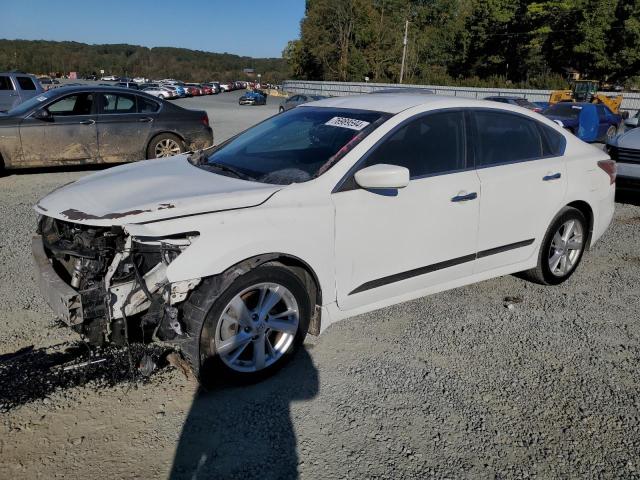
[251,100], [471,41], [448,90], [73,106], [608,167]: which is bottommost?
[608,167]

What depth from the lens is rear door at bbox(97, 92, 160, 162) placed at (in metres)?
9.45

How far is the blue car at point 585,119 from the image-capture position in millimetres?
17219

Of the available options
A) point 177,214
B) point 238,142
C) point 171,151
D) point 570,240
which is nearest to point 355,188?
point 177,214

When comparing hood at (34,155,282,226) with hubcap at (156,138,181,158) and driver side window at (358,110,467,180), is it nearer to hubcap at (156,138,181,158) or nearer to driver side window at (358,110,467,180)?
driver side window at (358,110,467,180)

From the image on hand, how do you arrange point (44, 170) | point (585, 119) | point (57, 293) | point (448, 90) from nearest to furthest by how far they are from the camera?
point (57, 293) < point (44, 170) < point (585, 119) < point (448, 90)

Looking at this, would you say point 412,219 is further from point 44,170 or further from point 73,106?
point 44,170

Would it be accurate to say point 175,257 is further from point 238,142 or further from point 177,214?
point 238,142

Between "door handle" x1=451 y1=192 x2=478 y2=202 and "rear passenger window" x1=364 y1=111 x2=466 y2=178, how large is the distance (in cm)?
19

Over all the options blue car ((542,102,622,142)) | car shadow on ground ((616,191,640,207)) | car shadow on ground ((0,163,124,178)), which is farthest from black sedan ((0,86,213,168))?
blue car ((542,102,622,142))

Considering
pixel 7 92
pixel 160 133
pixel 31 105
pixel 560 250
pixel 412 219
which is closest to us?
pixel 412 219

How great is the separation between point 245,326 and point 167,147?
7674mm

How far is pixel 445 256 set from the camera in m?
3.94

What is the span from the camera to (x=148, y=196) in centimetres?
321

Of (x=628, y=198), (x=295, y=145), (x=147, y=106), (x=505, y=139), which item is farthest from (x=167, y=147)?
(x=628, y=198)
